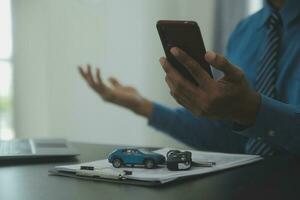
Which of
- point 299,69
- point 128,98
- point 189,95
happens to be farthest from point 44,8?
point 189,95

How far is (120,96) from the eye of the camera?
151 cm

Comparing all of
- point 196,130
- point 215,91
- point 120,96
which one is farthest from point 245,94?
point 120,96

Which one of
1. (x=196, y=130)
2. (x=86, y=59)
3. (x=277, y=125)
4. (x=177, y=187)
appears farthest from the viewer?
(x=86, y=59)

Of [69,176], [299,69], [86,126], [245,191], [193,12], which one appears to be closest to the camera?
[245,191]

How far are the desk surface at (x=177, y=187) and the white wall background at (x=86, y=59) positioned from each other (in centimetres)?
142

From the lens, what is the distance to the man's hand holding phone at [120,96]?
1482mm

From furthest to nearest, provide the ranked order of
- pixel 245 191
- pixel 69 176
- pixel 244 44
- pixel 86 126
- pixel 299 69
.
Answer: pixel 86 126 → pixel 244 44 → pixel 299 69 → pixel 69 176 → pixel 245 191

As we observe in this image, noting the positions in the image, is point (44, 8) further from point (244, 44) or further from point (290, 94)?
point (290, 94)

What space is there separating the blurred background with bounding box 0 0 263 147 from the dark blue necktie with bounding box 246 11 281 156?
2.83 feet

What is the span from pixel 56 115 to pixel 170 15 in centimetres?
82

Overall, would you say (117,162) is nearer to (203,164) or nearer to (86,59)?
(203,164)

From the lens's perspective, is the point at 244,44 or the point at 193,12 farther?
the point at 193,12

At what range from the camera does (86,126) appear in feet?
8.05

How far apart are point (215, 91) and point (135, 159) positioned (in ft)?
0.58
